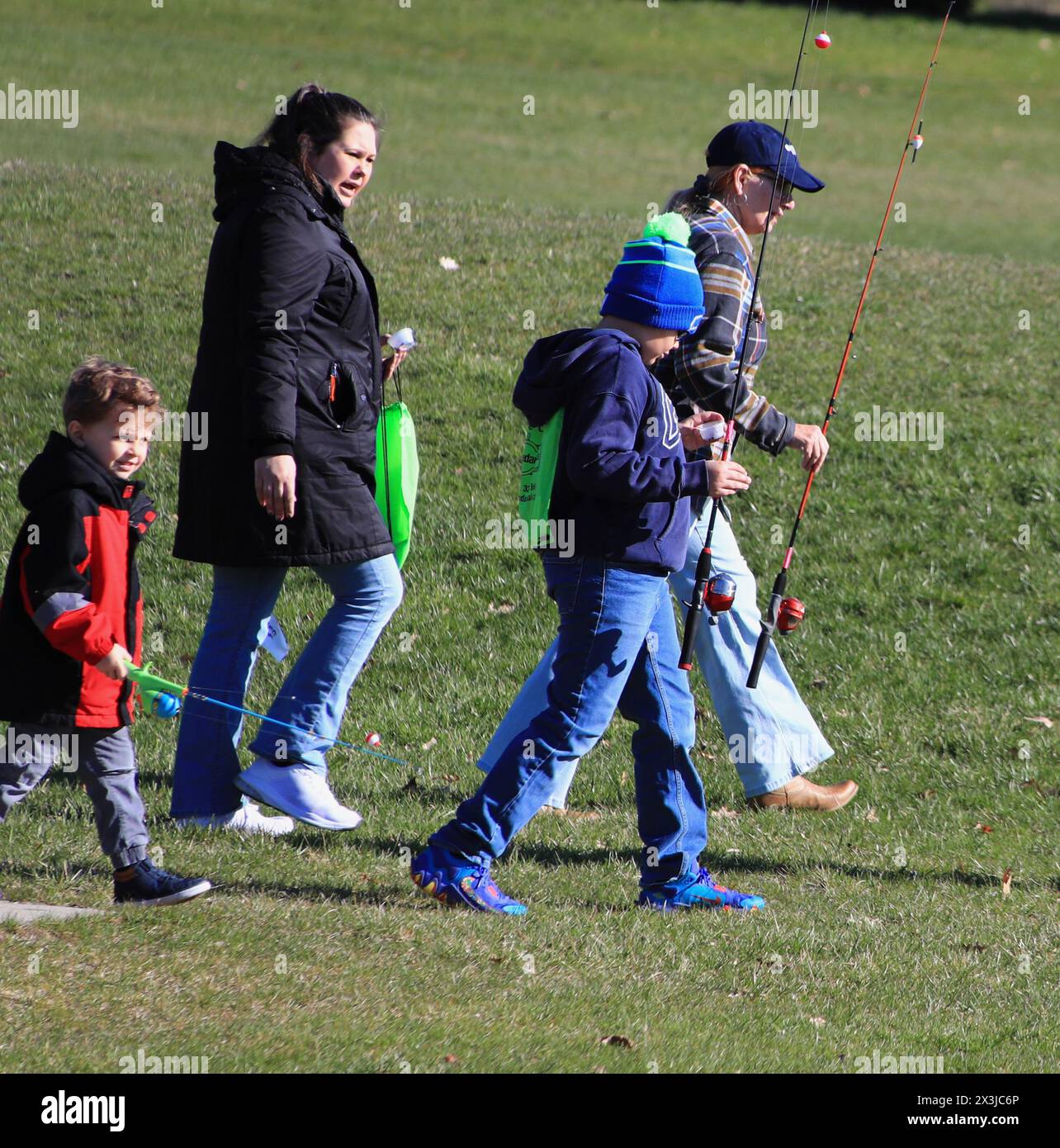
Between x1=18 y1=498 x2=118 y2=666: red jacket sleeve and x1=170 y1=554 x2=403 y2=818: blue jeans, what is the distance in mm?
925

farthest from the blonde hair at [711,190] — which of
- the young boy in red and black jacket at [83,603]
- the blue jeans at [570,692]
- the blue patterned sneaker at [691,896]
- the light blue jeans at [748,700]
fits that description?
the blue patterned sneaker at [691,896]

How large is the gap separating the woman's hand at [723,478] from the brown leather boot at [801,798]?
2.02 metres

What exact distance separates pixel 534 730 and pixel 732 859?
141cm

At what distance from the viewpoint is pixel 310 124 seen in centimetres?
478

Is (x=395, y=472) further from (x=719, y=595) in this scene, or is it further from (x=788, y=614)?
(x=788, y=614)

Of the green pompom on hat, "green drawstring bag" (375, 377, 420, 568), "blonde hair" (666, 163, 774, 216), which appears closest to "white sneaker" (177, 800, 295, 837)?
"green drawstring bag" (375, 377, 420, 568)

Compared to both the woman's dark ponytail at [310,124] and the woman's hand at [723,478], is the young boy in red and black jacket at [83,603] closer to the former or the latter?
the woman's dark ponytail at [310,124]

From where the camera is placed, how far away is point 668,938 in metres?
4.42

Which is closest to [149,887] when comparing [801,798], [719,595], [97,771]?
[97,771]

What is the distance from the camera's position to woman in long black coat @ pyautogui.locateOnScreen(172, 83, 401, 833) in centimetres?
459

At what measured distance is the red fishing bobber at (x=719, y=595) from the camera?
4.88 meters

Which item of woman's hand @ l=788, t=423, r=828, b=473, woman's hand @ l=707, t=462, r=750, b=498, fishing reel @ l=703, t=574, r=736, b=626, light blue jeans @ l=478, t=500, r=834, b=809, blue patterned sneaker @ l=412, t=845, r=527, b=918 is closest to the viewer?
woman's hand @ l=707, t=462, r=750, b=498

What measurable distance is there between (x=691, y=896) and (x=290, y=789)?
1.29 metres

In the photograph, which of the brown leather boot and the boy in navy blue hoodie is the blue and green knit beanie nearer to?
the boy in navy blue hoodie
